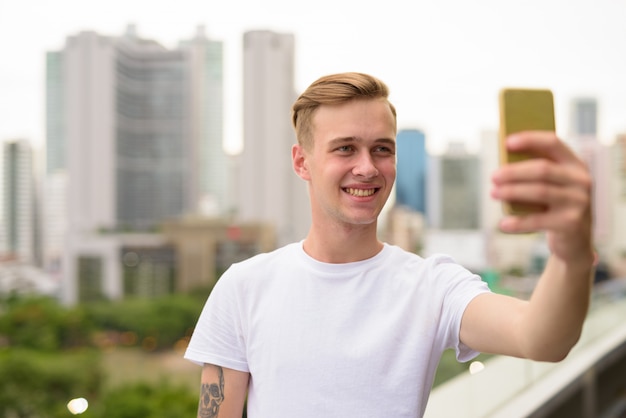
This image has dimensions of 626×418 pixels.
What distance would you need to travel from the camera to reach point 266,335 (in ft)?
2.89

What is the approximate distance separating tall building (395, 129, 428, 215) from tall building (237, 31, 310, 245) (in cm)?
736

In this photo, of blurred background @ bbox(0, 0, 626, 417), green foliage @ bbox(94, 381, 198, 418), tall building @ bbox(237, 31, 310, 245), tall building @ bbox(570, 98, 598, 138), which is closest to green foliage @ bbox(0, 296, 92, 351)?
blurred background @ bbox(0, 0, 626, 417)

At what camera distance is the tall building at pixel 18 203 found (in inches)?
1469

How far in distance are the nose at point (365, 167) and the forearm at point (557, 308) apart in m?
0.26

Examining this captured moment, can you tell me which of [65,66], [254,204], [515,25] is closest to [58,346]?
[254,204]

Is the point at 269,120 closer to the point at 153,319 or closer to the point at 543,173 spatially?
the point at 153,319

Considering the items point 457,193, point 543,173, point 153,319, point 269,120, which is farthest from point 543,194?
point 457,193

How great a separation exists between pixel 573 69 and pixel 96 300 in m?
27.1

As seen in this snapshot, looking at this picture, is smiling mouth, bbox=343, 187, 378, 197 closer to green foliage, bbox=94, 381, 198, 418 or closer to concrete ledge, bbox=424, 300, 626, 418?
concrete ledge, bbox=424, 300, 626, 418

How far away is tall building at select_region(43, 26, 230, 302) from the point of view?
119 feet

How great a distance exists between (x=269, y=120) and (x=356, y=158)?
34750 mm

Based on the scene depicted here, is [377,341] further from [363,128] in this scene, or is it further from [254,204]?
[254,204]

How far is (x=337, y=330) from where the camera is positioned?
0.85 meters

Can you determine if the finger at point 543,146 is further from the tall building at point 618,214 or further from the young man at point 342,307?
the tall building at point 618,214
